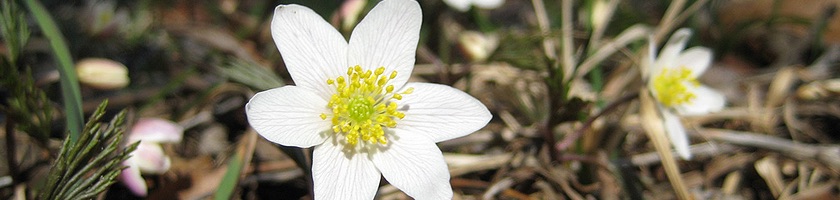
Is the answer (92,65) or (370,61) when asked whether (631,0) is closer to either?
(370,61)

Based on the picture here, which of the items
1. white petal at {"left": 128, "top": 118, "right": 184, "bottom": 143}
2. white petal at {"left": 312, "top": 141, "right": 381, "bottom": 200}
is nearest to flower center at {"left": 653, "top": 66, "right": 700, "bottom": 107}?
white petal at {"left": 312, "top": 141, "right": 381, "bottom": 200}

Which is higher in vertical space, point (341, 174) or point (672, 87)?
point (672, 87)

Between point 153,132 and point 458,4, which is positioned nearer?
point 153,132

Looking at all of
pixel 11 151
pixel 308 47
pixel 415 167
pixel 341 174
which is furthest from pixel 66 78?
pixel 415 167

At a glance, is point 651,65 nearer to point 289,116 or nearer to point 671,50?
point 671,50

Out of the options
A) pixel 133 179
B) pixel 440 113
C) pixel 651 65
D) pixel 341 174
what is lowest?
pixel 133 179

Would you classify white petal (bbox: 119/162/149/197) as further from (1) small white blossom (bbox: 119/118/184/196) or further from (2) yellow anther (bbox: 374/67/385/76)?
(2) yellow anther (bbox: 374/67/385/76)
